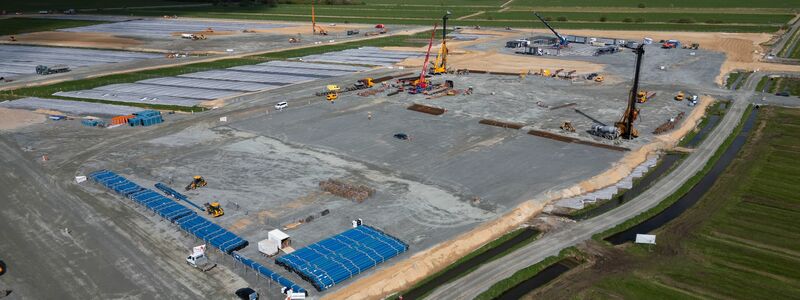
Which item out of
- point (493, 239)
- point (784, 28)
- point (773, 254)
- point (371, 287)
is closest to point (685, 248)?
point (773, 254)

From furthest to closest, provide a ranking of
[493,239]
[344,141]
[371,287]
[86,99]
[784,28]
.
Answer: [784,28] < [86,99] < [344,141] < [493,239] < [371,287]

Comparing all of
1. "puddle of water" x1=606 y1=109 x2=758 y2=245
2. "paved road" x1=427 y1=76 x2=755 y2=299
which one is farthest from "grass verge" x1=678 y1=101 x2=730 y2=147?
"puddle of water" x1=606 y1=109 x2=758 y2=245

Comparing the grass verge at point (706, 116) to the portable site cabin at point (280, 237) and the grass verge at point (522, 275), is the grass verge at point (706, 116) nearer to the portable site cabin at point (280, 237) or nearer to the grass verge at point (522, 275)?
the grass verge at point (522, 275)

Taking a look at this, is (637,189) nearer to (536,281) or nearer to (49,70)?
(536,281)

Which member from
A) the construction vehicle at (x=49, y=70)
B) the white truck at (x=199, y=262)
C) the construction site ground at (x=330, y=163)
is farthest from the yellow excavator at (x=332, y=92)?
the construction vehicle at (x=49, y=70)

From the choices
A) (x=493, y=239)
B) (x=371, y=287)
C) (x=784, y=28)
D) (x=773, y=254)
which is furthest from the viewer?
(x=784, y=28)

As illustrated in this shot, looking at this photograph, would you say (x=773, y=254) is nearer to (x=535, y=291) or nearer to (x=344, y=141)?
(x=535, y=291)
